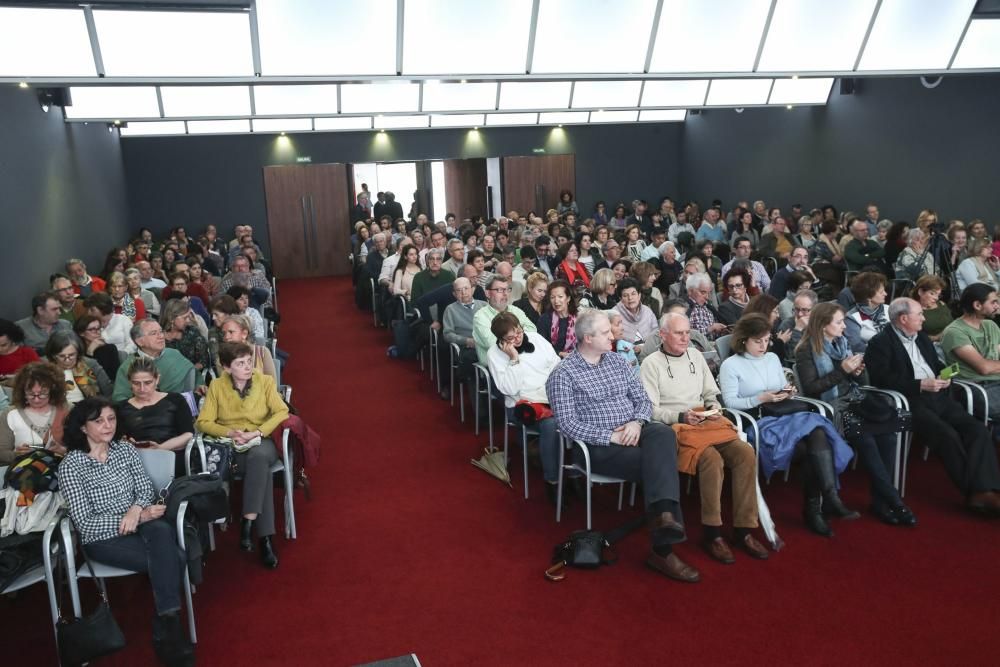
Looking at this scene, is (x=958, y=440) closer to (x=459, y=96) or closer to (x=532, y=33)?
(x=532, y=33)

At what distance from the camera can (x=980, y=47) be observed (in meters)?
8.46

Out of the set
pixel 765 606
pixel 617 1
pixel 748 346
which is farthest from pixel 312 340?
pixel 765 606

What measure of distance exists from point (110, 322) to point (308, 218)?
10804 millimetres

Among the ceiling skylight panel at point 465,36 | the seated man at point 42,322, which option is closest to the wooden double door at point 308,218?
the ceiling skylight panel at point 465,36

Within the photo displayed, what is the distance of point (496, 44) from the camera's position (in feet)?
23.3

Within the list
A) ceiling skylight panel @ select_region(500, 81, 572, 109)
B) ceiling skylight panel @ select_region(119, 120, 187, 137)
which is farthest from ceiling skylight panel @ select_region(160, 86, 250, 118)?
ceiling skylight panel @ select_region(500, 81, 572, 109)

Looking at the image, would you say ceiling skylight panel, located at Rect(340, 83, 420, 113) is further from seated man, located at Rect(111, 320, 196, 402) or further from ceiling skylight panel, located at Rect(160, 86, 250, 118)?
seated man, located at Rect(111, 320, 196, 402)

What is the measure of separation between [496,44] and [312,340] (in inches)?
184

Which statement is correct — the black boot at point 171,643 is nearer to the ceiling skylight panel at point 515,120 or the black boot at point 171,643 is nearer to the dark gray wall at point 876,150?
the dark gray wall at point 876,150

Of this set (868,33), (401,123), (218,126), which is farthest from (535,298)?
(218,126)

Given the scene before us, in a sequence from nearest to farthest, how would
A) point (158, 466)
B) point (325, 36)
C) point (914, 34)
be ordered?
point (158, 466) < point (325, 36) < point (914, 34)

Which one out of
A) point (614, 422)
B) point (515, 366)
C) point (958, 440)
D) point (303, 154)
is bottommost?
point (958, 440)

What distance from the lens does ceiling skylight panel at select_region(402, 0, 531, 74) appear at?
680 cm

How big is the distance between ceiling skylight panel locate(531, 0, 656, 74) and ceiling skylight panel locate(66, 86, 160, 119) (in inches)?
253
